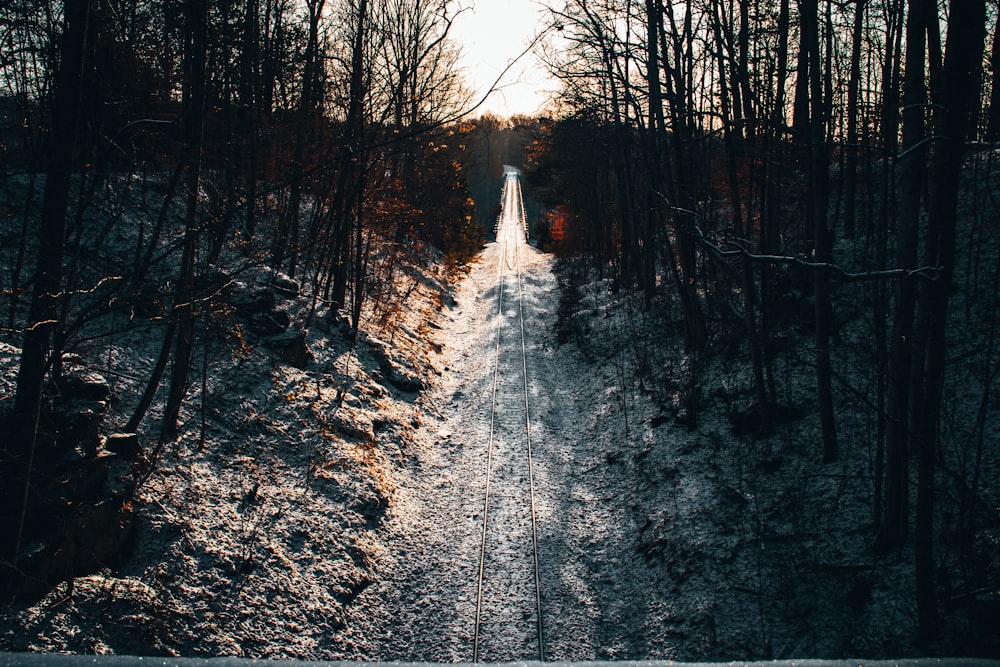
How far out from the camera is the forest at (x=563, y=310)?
16.8ft

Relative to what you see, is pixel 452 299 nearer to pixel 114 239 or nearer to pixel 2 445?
pixel 114 239

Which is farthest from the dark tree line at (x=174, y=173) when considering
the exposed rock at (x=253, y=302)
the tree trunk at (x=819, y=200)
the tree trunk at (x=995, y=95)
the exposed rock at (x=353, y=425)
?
the tree trunk at (x=995, y=95)

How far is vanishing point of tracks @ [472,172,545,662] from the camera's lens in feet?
22.2

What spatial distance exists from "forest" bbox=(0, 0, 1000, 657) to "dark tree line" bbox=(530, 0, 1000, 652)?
0.17ft

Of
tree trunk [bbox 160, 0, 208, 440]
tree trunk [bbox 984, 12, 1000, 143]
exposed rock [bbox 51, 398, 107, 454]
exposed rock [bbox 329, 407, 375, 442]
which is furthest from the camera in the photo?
tree trunk [bbox 984, 12, 1000, 143]

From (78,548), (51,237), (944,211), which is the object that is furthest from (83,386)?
(944,211)

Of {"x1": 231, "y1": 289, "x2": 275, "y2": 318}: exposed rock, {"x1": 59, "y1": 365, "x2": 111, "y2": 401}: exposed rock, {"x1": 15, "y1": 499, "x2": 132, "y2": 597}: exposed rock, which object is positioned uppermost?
{"x1": 231, "y1": 289, "x2": 275, "y2": 318}: exposed rock

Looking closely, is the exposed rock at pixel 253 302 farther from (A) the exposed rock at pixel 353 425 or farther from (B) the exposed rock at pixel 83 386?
(B) the exposed rock at pixel 83 386

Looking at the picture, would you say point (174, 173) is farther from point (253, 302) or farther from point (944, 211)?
point (944, 211)

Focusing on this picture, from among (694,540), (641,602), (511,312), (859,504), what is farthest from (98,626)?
(511,312)

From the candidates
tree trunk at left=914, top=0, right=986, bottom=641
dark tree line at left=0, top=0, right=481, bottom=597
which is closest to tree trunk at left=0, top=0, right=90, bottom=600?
dark tree line at left=0, top=0, right=481, bottom=597

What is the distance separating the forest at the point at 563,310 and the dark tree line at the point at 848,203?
0.05 metres

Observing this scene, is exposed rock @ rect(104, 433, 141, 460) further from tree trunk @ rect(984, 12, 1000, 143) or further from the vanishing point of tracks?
tree trunk @ rect(984, 12, 1000, 143)

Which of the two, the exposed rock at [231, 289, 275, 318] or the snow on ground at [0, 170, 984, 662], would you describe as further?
the exposed rock at [231, 289, 275, 318]
